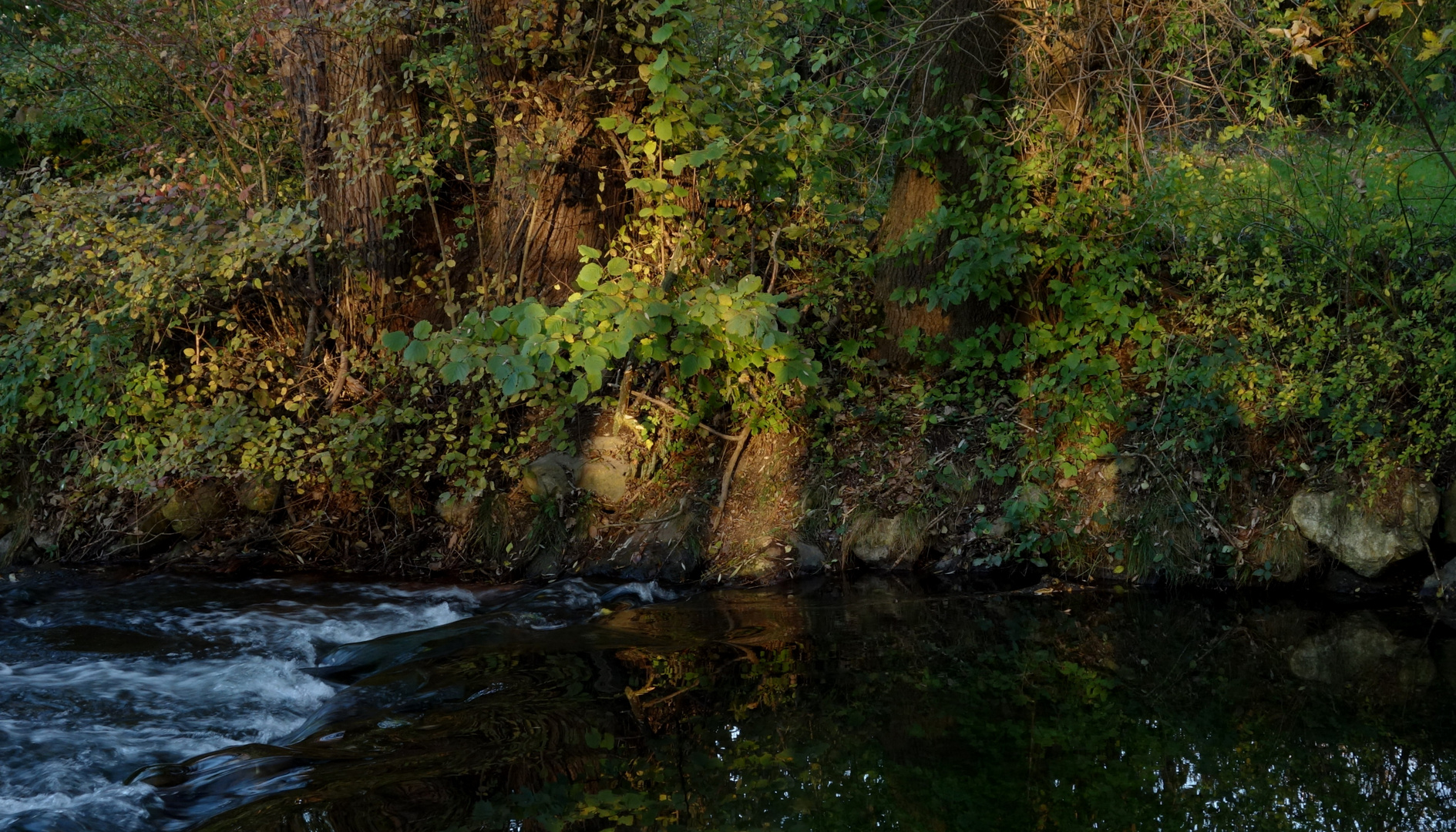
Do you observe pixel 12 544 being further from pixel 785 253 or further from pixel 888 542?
pixel 888 542

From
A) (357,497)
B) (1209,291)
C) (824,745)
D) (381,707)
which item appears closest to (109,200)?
(357,497)

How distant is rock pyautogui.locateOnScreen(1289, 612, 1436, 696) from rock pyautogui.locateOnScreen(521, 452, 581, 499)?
4.28m

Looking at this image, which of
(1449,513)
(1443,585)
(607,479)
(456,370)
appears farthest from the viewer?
(607,479)

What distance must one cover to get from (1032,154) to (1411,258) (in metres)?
2.14

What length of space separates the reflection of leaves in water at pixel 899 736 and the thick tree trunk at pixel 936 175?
2.21 m

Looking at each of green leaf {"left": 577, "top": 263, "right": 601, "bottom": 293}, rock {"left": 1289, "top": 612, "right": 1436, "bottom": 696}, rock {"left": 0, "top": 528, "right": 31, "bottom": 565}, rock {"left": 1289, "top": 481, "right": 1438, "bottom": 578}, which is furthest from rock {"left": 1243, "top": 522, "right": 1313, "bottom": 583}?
rock {"left": 0, "top": 528, "right": 31, "bottom": 565}

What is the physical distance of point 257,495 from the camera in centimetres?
745

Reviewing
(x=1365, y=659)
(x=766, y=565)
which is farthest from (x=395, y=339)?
(x=1365, y=659)

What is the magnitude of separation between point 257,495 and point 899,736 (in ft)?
16.5

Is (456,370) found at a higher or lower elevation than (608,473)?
higher

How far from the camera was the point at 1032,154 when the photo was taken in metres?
6.65

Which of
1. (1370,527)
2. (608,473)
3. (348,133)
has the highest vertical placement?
(348,133)

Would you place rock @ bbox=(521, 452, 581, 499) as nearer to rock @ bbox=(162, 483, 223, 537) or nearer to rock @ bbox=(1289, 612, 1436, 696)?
rock @ bbox=(162, 483, 223, 537)

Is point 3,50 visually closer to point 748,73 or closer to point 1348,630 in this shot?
point 748,73
